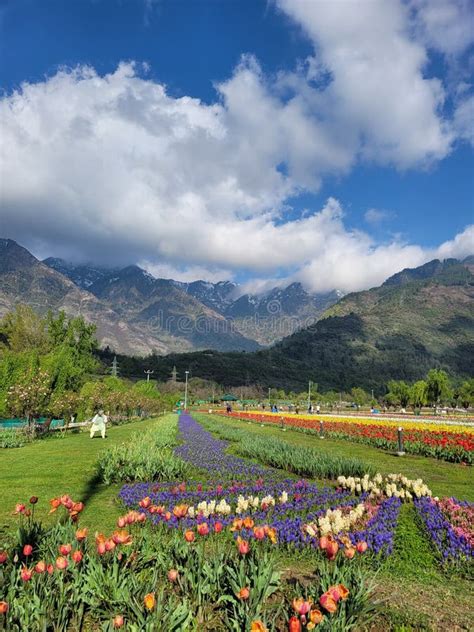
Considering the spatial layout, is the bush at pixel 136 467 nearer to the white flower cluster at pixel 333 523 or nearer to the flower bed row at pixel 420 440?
the white flower cluster at pixel 333 523

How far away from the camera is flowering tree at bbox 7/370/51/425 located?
2080cm

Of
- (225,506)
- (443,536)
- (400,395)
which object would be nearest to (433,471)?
(443,536)

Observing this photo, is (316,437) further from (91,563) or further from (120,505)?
(91,563)

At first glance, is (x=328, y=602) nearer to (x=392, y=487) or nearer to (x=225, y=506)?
(x=225, y=506)

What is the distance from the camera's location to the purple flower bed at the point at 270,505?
5.31 metres

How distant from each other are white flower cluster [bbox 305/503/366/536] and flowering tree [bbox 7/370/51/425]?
19437 mm

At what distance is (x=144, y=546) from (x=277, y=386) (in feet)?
503

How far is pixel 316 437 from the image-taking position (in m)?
23.6

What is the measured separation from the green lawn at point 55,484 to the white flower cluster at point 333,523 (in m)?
3.28

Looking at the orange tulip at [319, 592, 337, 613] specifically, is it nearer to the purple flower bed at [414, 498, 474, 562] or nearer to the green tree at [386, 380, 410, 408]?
the purple flower bed at [414, 498, 474, 562]

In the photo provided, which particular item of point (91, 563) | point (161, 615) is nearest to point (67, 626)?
point (91, 563)

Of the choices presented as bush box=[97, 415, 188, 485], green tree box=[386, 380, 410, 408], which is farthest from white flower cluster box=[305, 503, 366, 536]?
green tree box=[386, 380, 410, 408]

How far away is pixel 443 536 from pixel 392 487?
5.88 feet

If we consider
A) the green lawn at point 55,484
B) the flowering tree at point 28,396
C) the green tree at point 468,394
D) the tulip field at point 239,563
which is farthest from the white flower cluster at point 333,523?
the green tree at point 468,394
